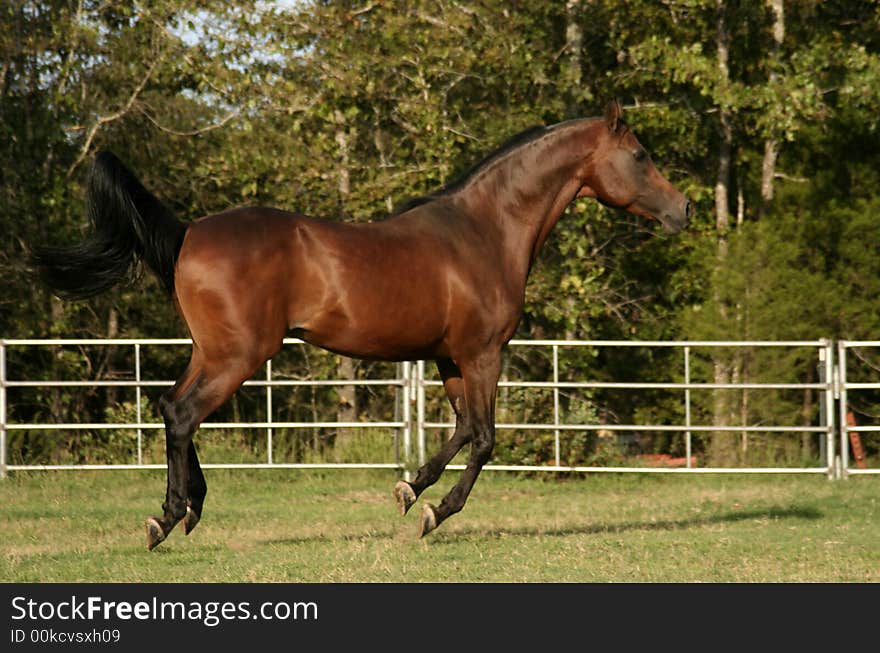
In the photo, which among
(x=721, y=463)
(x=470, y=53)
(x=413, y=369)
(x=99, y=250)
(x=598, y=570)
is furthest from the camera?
(x=470, y=53)

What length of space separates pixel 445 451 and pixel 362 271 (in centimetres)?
117

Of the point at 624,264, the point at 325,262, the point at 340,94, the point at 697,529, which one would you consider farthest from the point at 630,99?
the point at 325,262

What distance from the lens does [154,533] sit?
6523 mm

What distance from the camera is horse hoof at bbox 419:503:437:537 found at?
6902 mm

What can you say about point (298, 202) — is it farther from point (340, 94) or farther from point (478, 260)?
point (478, 260)

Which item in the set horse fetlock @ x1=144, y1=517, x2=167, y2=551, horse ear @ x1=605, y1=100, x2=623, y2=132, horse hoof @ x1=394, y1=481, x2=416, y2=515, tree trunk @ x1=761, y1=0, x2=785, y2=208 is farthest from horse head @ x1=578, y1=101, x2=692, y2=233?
tree trunk @ x1=761, y1=0, x2=785, y2=208

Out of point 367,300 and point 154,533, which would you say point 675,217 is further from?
point 154,533

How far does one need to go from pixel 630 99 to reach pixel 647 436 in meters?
3.96

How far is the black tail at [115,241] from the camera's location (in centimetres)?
646

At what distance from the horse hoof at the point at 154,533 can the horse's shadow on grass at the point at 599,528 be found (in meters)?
0.94

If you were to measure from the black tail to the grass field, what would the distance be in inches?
56.6

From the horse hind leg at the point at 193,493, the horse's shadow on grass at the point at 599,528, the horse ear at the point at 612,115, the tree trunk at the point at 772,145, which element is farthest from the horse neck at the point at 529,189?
the tree trunk at the point at 772,145

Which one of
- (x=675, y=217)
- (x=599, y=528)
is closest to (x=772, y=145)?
(x=675, y=217)

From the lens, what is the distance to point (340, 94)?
13711 millimetres
